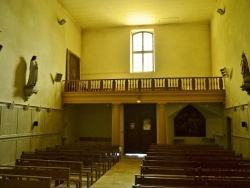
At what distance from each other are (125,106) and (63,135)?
4.12m

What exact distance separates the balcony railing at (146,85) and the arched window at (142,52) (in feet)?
8.59

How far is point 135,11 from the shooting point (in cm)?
1506

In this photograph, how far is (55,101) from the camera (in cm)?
1330

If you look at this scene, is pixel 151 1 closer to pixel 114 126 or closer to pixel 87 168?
pixel 114 126

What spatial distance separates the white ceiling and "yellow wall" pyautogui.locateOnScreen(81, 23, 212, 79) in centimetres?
61

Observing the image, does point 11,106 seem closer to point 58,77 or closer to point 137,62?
point 58,77

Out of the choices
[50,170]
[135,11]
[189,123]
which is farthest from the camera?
[135,11]

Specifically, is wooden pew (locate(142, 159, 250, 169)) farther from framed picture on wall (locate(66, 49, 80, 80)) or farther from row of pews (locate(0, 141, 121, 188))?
framed picture on wall (locate(66, 49, 80, 80))

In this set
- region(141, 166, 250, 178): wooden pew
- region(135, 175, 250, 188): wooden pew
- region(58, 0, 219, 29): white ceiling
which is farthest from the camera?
region(58, 0, 219, 29): white ceiling

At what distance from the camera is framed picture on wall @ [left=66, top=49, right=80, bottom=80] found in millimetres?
15009

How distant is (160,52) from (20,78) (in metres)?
A: 9.45

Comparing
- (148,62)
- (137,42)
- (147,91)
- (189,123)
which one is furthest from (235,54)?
(137,42)

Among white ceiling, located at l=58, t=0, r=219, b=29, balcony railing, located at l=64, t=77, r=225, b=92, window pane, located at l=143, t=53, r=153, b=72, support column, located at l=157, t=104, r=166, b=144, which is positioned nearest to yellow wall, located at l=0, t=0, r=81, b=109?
white ceiling, located at l=58, t=0, r=219, b=29

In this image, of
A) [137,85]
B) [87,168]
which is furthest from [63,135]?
[87,168]
